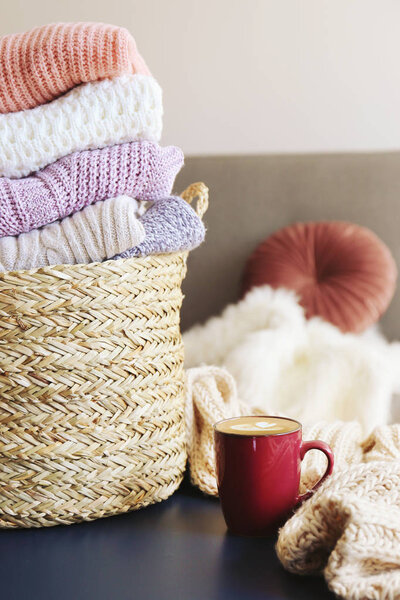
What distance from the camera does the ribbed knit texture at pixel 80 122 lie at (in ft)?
2.05

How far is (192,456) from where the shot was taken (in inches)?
28.3

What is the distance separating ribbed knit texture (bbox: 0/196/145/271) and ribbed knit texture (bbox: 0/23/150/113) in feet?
0.45

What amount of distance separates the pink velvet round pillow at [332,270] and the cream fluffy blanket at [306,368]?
8 cm

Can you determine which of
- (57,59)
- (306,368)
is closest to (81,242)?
(57,59)

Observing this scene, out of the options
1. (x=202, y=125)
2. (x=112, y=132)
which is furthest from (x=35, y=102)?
(x=202, y=125)

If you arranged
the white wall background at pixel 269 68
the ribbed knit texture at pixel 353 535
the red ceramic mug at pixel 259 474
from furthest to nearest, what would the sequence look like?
1. the white wall background at pixel 269 68
2. the red ceramic mug at pixel 259 474
3. the ribbed knit texture at pixel 353 535

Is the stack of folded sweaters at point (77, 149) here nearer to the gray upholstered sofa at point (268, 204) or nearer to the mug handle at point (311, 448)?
the mug handle at point (311, 448)

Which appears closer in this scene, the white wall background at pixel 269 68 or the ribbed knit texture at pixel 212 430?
the ribbed knit texture at pixel 212 430

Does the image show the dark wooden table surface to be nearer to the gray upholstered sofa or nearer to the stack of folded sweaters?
the stack of folded sweaters

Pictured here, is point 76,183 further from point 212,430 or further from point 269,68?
point 269,68

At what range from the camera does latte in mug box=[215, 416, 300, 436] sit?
57cm

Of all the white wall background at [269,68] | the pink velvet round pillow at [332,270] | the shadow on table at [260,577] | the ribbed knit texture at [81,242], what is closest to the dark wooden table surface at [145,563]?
the shadow on table at [260,577]

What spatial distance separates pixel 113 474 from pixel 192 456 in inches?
5.6

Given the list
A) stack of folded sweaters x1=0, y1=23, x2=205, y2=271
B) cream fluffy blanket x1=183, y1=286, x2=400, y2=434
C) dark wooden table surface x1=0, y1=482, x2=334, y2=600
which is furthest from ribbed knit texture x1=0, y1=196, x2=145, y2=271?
cream fluffy blanket x1=183, y1=286, x2=400, y2=434
